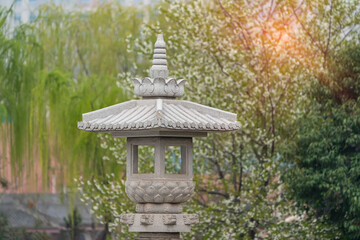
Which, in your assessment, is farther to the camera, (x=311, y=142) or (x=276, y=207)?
(x=276, y=207)

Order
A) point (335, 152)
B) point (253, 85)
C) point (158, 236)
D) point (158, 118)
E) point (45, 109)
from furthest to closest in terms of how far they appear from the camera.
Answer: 1. point (45, 109)
2. point (253, 85)
3. point (335, 152)
4. point (158, 236)
5. point (158, 118)

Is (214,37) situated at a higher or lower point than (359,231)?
higher

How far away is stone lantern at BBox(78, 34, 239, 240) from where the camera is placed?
8195 millimetres

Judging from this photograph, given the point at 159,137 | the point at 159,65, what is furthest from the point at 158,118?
the point at 159,65

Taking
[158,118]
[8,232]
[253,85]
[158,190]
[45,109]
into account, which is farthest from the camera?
[8,232]

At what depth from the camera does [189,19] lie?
47.2ft

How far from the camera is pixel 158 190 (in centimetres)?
820

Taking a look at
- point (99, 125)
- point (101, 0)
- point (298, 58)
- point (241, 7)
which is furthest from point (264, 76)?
point (101, 0)

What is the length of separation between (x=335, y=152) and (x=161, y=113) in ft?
15.0

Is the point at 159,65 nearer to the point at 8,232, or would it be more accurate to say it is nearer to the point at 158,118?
the point at 158,118

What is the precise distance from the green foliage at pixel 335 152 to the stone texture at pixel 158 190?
3587 millimetres

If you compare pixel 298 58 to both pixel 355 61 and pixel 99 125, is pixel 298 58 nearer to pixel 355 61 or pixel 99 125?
pixel 355 61

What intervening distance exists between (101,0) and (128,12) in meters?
1.97

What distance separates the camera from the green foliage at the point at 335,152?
11156mm
